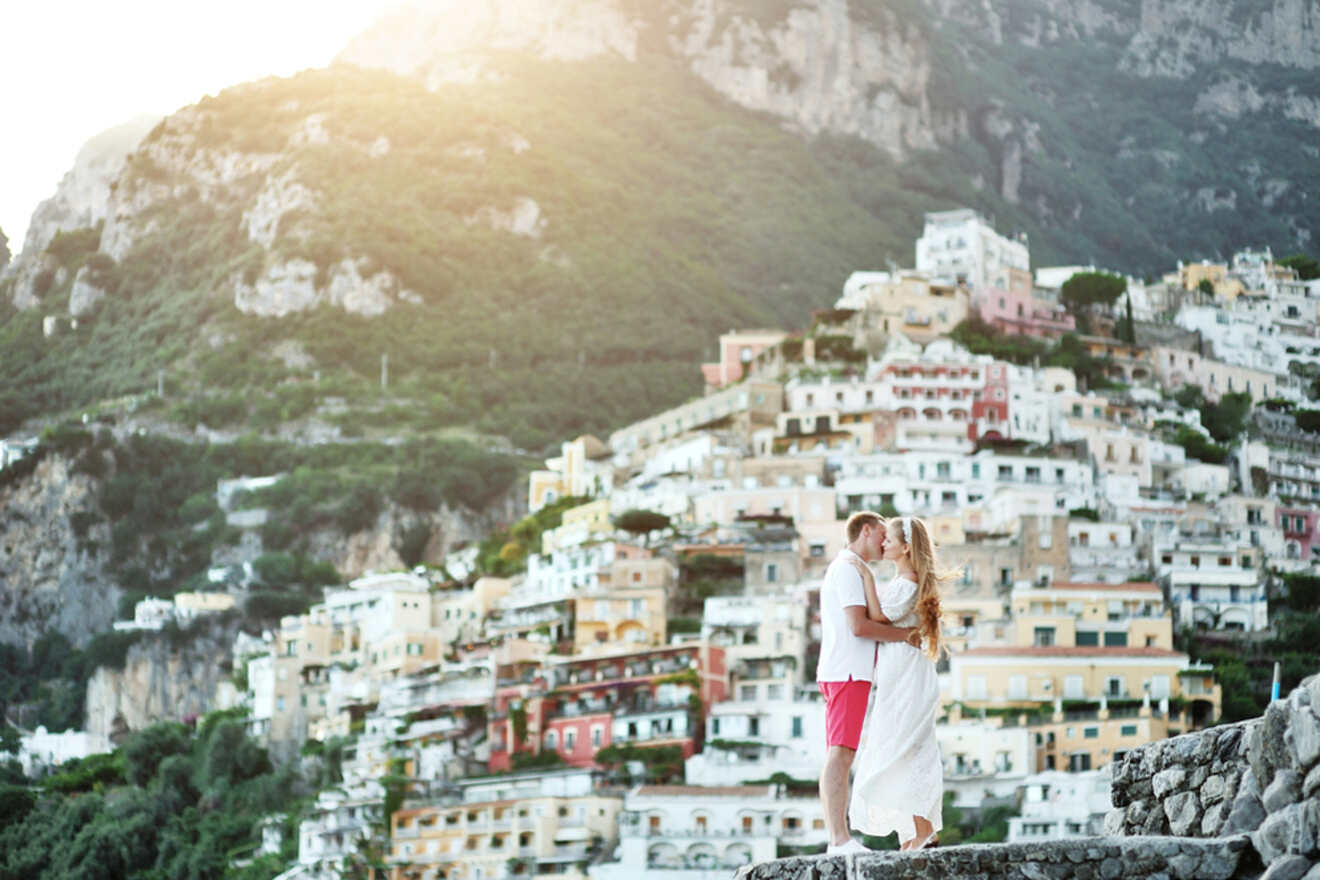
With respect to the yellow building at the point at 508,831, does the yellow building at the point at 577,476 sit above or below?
above

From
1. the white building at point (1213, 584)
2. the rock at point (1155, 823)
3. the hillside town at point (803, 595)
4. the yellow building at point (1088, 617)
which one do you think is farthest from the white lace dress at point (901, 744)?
the white building at point (1213, 584)

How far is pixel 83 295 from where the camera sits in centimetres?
16825

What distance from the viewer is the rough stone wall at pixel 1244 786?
1021 cm

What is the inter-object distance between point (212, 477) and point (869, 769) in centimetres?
12596

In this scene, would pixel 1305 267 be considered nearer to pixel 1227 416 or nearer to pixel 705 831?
pixel 1227 416

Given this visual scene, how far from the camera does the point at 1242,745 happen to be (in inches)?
440

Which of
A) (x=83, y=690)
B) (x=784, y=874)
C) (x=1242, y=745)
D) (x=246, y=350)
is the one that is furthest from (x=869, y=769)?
(x=246, y=350)

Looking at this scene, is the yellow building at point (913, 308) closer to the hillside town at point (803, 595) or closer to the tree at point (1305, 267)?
the hillside town at point (803, 595)

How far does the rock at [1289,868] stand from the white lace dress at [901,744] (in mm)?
2514

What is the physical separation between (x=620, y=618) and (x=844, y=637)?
63.2m

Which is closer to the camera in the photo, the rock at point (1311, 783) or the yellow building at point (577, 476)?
the rock at point (1311, 783)

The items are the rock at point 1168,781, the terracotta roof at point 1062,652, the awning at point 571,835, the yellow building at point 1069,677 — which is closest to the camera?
the rock at point 1168,781

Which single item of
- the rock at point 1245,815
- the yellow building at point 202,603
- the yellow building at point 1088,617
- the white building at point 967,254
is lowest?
the rock at point 1245,815

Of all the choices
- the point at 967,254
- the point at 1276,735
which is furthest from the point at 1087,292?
the point at 1276,735
